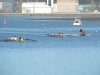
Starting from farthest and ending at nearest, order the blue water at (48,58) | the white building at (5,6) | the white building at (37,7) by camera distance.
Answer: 1. the white building at (5,6)
2. the white building at (37,7)
3. the blue water at (48,58)

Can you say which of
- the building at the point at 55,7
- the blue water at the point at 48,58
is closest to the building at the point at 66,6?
the building at the point at 55,7

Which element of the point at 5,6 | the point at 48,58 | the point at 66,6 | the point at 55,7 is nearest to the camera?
the point at 48,58

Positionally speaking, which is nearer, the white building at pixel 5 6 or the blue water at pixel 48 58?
the blue water at pixel 48 58

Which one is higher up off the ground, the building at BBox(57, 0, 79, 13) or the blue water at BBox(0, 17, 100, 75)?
the blue water at BBox(0, 17, 100, 75)

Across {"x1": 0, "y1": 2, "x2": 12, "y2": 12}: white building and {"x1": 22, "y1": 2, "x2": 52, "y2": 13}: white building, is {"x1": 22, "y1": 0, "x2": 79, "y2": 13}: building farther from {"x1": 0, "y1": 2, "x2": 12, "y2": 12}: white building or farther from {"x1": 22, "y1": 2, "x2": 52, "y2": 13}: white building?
{"x1": 0, "y1": 2, "x2": 12, "y2": 12}: white building

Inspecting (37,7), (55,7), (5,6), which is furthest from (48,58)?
(5,6)

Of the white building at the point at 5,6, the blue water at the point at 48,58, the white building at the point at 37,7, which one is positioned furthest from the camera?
the white building at the point at 5,6

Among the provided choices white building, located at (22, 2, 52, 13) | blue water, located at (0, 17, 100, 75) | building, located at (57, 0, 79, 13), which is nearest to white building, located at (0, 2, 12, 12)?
white building, located at (22, 2, 52, 13)

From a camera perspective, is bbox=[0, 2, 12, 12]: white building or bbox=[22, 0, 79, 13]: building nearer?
bbox=[22, 0, 79, 13]: building

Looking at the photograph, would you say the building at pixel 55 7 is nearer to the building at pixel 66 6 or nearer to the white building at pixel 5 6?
the building at pixel 66 6

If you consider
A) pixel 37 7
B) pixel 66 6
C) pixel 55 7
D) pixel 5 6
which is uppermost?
pixel 66 6

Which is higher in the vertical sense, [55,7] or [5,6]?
[55,7]

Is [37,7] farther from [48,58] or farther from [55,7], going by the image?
[48,58]

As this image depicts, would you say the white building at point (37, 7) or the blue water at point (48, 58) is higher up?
the blue water at point (48, 58)
